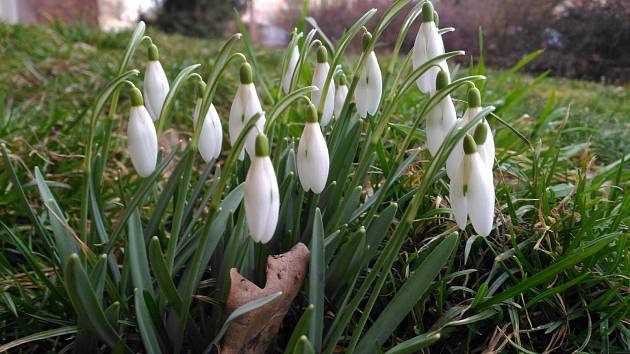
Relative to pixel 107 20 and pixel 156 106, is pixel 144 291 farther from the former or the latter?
pixel 107 20

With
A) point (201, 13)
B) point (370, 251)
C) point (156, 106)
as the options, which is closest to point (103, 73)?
point (156, 106)

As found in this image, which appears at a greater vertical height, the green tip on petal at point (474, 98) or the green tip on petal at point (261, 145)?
the green tip on petal at point (474, 98)

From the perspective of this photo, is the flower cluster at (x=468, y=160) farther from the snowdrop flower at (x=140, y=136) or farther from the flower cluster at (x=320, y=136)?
the snowdrop flower at (x=140, y=136)

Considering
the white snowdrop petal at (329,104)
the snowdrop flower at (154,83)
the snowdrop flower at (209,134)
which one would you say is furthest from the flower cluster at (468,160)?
the snowdrop flower at (154,83)

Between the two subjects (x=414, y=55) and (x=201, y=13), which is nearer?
(x=414, y=55)

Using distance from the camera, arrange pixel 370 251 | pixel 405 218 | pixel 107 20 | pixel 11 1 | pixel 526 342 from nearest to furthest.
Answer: pixel 405 218, pixel 370 251, pixel 526 342, pixel 11 1, pixel 107 20

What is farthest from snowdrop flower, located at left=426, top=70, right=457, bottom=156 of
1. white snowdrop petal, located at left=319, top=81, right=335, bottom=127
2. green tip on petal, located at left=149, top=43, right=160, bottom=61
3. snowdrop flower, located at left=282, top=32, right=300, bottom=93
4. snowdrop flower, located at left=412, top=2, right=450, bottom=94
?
green tip on petal, located at left=149, top=43, right=160, bottom=61

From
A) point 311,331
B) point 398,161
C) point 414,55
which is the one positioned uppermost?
point 414,55
